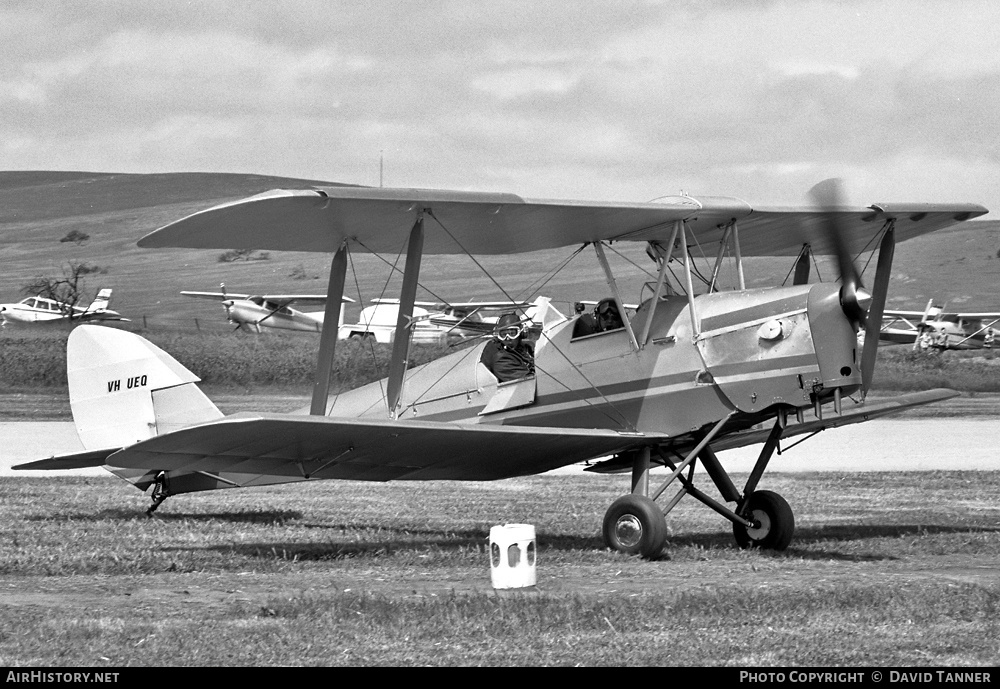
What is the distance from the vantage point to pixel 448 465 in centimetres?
1083

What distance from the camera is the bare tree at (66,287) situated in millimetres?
62531

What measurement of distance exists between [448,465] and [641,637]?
14.5 ft

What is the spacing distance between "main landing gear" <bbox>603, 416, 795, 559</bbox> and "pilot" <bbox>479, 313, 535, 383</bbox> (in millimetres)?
1376

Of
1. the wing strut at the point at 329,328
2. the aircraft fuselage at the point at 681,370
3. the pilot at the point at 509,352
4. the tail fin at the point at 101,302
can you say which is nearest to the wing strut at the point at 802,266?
the aircraft fuselage at the point at 681,370

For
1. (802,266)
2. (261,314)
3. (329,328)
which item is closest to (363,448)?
(329,328)

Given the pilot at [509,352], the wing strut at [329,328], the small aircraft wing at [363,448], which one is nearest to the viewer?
the small aircraft wing at [363,448]

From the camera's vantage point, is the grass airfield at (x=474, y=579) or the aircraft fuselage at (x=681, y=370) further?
the aircraft fuselage at (x=681, y=370)

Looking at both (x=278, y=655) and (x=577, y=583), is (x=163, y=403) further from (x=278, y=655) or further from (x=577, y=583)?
(x=278, y=655)

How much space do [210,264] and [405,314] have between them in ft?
254

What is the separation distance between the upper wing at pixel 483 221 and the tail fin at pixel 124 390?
2392mm

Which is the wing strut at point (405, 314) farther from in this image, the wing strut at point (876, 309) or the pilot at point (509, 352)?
the wing strut at point (876, 309)

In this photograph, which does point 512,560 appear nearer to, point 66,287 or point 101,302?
point 101,302

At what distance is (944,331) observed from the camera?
52156mm
